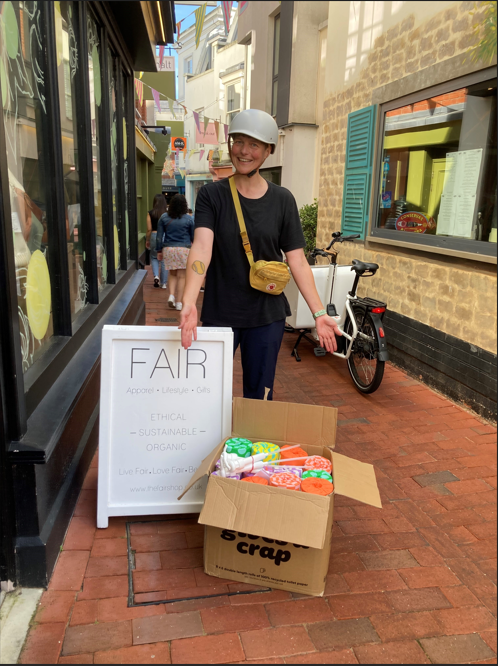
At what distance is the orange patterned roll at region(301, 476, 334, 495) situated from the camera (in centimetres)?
230

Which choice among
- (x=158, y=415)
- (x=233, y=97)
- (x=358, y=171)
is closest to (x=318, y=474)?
(x=158, y=415)

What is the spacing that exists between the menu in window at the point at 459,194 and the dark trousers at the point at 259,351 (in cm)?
265

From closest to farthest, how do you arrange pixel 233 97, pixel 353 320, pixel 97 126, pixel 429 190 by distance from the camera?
1. pixel 97 126
2. pixel 353 320
3. pixel 429 190
4. pixel 233 97

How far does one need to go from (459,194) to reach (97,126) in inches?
130

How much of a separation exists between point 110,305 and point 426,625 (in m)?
3.76

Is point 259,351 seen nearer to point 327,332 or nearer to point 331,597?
point 327,332

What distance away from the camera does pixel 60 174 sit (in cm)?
317

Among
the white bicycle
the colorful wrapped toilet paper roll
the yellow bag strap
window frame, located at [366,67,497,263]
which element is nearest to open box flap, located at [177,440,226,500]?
the colorful wrapped toilet paper roll

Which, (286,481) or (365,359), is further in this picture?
(365,359)

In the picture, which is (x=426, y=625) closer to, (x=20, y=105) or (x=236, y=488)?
(x=236, y=488)

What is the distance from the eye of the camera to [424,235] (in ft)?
17.8

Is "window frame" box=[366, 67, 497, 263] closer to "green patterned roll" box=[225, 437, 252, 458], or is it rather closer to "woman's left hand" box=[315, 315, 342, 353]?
"woman's left hand" box=[315, 315, 342, 353]

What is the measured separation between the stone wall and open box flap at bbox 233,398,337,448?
170cm

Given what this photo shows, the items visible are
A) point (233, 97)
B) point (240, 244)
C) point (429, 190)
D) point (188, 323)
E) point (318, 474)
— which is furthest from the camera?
point (233, 97)
